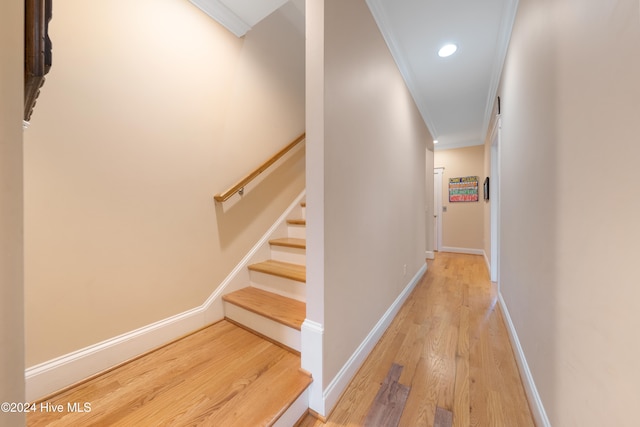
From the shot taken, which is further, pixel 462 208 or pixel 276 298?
pixel 462 208

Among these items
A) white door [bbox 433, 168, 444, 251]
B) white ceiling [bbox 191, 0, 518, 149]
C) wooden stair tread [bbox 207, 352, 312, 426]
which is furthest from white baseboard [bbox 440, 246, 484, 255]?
wooden stair tread [bbox 207, 352, 312, 426]

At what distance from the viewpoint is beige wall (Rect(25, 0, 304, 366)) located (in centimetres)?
113

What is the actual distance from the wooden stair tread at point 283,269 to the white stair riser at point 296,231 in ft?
1.18

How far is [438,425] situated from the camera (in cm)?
112

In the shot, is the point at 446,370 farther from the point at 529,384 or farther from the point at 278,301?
the point at 278,301

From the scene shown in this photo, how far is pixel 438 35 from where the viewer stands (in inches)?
77.3

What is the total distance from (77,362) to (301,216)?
6.17 ft

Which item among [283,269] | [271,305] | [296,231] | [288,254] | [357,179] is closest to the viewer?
[357,179]

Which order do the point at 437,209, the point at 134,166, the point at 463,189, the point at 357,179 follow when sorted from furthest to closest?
the point at 437,209, the point at 463,189, the point at 357,179, the point at 134,166

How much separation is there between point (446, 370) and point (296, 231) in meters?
1.59

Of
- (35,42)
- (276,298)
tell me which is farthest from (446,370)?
(35,42)

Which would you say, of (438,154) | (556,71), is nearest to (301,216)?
(556,71)

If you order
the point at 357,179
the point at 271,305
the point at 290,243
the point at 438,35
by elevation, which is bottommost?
the point at 271,305

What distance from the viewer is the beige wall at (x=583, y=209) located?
0.57 metres
